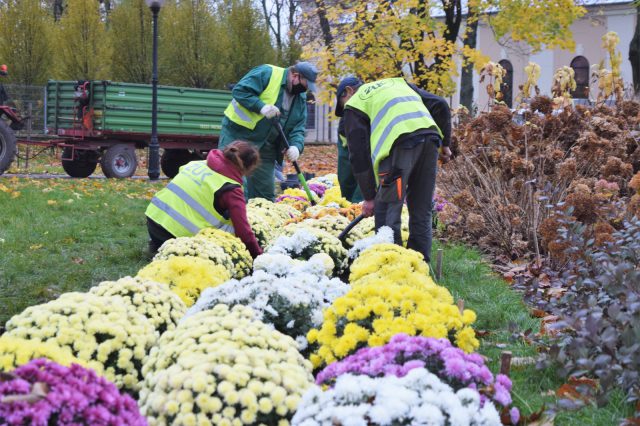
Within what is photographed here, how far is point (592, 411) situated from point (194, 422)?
65.2 inches

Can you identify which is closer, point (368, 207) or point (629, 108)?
point (368, 207)

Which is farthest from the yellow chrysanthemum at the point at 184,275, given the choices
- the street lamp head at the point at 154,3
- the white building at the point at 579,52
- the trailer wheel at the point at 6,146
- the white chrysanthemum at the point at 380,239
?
the white building at the point at 579,52

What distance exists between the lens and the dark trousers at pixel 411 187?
5.54 m

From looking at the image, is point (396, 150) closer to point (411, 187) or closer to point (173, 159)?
point (411, 187)

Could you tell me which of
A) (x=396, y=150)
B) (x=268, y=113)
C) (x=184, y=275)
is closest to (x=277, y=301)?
(x=184, y=275)

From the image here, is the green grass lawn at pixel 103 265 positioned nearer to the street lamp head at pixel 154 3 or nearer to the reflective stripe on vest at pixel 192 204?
the reflective stripe on vest at pixel 192 204

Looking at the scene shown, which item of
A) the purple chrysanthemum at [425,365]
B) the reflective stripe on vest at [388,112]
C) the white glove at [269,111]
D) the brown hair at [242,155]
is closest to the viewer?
the purple chrysanthemum at [425,365]

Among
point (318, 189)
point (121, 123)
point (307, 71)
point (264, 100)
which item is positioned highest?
point (307, 71)

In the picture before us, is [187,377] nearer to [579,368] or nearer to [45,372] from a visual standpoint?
[45,372]

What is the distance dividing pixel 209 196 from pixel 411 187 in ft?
4.82

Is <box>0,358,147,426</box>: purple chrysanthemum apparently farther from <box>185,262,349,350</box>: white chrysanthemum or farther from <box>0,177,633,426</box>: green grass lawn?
<box>0,177,633,426</box>: green grass lawn

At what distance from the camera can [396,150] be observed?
5562 mm

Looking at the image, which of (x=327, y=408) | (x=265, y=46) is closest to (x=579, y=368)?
(x=327, y=408)

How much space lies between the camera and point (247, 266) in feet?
17.3
